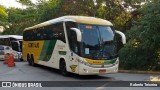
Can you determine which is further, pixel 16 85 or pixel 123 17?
pixel 123 17

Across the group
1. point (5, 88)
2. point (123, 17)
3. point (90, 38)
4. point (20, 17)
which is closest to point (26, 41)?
point (123, 17)

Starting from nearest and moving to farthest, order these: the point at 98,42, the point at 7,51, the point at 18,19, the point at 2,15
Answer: the point at 98,42
the point at 7,51
the point at 2,15
the point at 18,19

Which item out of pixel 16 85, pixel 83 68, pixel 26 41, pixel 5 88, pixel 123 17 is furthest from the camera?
pixel 123 17

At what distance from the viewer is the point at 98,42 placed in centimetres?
1609

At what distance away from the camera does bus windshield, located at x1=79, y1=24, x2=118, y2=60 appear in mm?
15844

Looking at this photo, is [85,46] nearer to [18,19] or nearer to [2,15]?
[2,15]

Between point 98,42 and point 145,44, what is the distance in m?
7.23

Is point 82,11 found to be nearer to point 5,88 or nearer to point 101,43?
point 101,43

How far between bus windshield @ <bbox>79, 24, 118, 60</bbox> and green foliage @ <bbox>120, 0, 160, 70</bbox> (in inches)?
217

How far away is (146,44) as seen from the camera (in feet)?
72.9

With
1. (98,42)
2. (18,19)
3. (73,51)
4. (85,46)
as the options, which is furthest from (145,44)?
(18,19)

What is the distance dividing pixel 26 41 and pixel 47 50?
718 cm

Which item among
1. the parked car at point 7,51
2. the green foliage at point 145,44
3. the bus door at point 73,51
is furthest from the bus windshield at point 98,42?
the parked car at point 7,51

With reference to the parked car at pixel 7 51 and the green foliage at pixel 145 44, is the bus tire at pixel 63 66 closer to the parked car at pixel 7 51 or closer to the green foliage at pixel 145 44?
the green foliage at pixel 145 44
